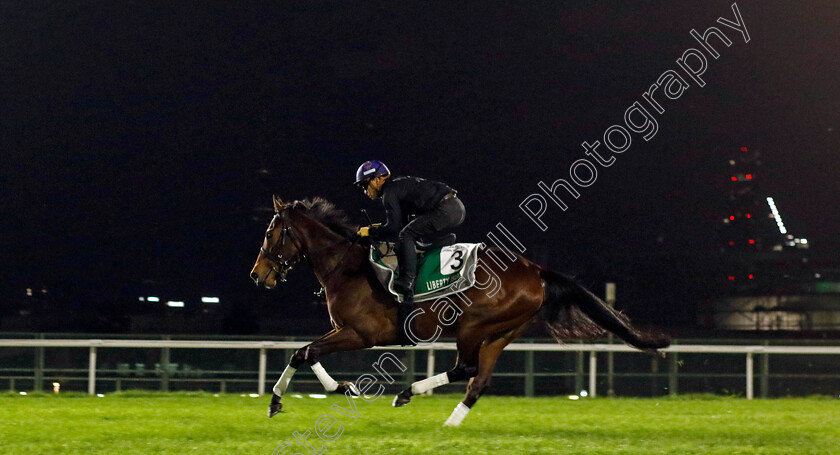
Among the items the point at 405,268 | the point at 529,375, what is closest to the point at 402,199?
the point at 405,268

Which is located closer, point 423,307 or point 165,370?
point 423,307

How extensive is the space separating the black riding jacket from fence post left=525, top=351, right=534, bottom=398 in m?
5.76

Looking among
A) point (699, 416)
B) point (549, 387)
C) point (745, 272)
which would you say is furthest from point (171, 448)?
point (745, 272)

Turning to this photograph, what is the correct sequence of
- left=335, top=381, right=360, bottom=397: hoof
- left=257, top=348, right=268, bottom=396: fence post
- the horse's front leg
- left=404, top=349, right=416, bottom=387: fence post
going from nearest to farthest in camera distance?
1. left=335, top=381, right=360, bottom=397: hoof
2. the horse's front leg
3. left=257, top=348, right=268, bottom=396: fence post
4. left=404, top=349, right=416, bottom=387: fence post

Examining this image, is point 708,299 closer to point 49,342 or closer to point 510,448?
point 49,342

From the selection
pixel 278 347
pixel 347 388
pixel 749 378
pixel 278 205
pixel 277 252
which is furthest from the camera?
pixel 749 378

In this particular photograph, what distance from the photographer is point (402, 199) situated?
21.4ft

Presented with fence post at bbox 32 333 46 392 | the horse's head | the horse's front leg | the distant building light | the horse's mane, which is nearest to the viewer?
the horse's front leg

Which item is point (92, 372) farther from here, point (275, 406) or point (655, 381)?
point (655, 381)

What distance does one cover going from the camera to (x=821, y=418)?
821 centimetres

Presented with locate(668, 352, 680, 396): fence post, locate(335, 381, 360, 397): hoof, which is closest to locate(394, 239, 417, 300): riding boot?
locate(335, 381, 360, 397): hoof

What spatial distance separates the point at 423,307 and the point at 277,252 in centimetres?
120

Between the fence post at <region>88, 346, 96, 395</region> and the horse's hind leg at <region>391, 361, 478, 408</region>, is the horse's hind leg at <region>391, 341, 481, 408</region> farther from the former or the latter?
the fence post at <region>88, 346, 96, 395</region>

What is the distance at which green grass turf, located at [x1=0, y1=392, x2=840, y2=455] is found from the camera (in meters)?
5.69
